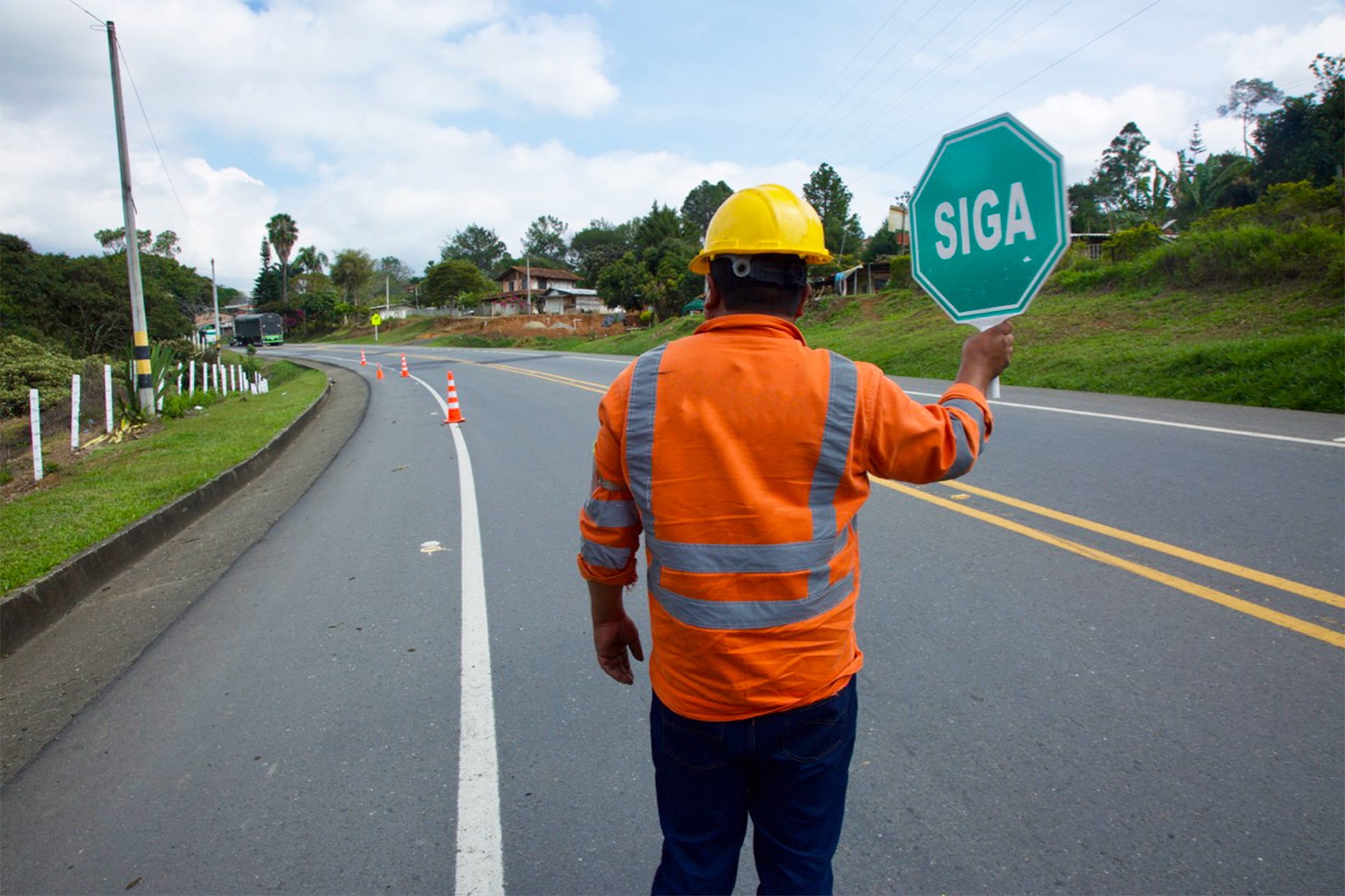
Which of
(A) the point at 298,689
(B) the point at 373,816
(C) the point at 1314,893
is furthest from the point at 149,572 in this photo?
(C) the point at 1314,893

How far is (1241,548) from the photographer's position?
482cm

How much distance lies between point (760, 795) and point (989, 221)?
1330mm

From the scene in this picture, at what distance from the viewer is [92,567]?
574 centimetres

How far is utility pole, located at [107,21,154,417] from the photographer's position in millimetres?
14805

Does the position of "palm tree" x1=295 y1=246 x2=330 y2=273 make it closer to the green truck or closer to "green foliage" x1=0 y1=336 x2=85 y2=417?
the green truck

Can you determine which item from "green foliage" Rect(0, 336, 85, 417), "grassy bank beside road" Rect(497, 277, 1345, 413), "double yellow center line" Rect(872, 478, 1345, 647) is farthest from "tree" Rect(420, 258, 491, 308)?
"double yellow center line" Rect(872, 478, 1345, 647)

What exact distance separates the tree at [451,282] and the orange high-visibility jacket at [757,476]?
86.0 m

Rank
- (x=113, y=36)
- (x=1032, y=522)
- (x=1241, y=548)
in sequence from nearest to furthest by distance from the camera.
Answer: (x=1241, y=548)
(x=1032, y=522)
(x=113, y=36)

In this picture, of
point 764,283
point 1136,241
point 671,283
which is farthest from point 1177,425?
point 671,283

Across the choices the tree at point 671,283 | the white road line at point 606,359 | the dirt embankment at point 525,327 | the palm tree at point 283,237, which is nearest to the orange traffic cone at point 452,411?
the white road line at point 606,359

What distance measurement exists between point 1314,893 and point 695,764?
183 centimetres

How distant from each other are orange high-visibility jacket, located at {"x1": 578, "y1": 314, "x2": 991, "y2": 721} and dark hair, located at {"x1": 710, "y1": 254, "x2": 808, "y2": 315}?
0.19 feet

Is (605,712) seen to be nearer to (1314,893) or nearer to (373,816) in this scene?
(373,816)

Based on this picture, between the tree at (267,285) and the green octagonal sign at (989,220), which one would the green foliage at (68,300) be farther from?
the tree at (267,285)
